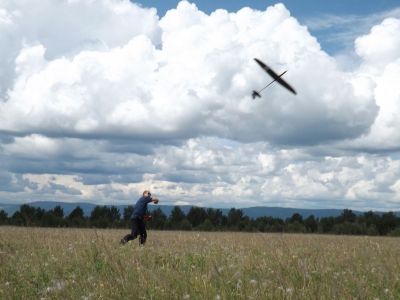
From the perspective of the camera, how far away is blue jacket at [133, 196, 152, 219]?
18203 mm

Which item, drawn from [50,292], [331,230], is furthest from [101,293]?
[331,230]

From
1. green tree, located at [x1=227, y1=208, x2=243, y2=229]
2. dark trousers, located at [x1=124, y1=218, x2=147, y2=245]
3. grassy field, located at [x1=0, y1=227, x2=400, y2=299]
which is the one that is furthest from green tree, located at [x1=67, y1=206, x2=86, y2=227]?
grassy field, located at [x1=0, y1=227, x2=400, y2=299]

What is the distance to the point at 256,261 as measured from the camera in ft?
33.4

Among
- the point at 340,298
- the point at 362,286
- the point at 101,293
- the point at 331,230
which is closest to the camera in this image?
the point at 340,298

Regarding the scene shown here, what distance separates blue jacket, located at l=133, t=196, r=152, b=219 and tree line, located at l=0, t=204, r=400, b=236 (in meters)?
53.5

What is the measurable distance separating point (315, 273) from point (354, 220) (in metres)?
78.1

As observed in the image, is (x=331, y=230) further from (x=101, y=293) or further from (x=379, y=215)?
(x=101, y=293)

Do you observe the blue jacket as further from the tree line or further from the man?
the tree line

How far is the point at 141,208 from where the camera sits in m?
18.2

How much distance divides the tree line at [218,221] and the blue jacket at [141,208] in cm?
5355

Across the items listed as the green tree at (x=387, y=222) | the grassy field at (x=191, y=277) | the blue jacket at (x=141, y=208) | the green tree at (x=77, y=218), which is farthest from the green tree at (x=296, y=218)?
the grassy field at (x=191, y=277)

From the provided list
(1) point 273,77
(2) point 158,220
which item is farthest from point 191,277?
(2) point 158,220

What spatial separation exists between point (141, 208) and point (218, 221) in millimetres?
73577

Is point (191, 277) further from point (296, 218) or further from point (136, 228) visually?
point (296, 218)
